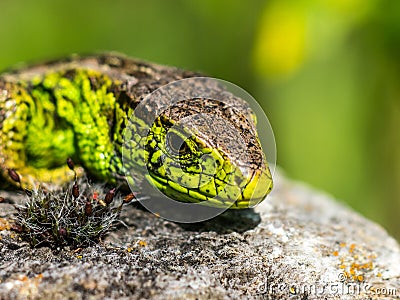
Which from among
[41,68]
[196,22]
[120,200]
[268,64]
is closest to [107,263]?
[120,200]

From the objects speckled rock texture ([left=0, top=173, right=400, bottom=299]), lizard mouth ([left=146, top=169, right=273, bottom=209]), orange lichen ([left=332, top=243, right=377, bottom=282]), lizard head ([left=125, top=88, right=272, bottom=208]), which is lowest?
orange lichen ([left=332, top=243, right=377, bottom=282])

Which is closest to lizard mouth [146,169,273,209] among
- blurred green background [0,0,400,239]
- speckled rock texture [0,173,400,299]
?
speckled rock texture [0,173,400,299]

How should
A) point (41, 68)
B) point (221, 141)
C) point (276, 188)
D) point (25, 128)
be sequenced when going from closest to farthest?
point (221, 141) < point (25, 128) < point (41, 68) < point (276, 188)

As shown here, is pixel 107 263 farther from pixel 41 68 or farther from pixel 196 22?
pixel 196 22

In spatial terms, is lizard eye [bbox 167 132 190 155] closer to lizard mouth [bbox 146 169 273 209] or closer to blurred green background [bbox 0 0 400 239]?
lizard mouth [bbox 146 169 273 209]

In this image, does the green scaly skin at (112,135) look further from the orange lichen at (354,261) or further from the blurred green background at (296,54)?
the blurred green background at (296,54)

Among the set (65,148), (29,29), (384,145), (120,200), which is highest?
(29,29)

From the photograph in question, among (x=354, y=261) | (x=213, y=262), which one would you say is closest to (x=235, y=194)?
(x=213, y=262)
